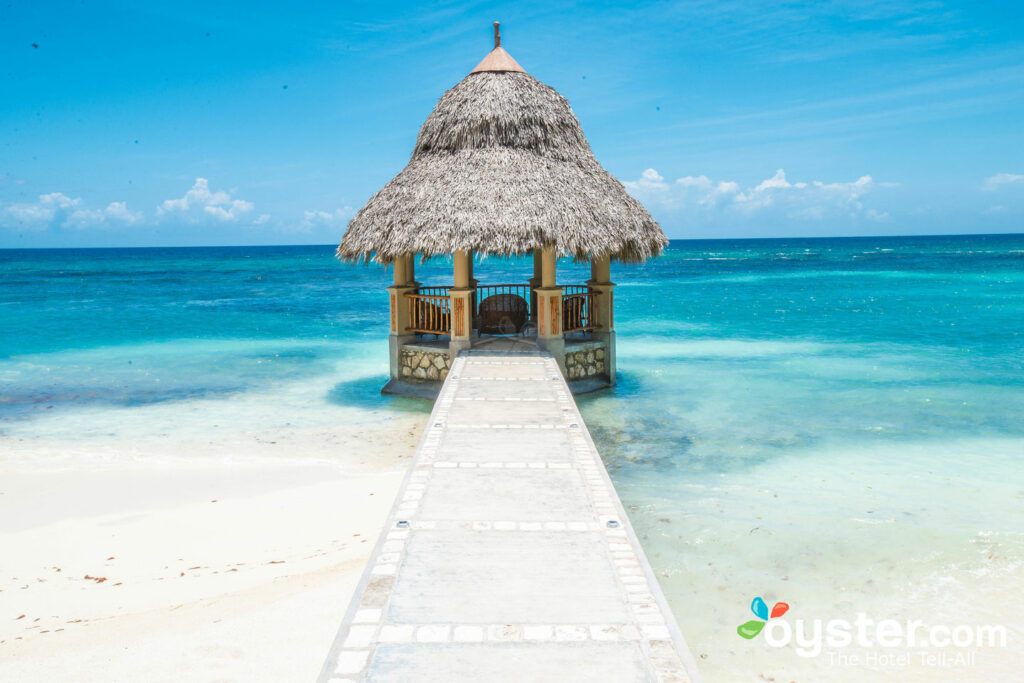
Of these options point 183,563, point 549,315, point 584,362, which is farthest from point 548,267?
point 183,563

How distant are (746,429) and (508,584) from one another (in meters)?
7.37

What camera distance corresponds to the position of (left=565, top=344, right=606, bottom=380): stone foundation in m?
12.1

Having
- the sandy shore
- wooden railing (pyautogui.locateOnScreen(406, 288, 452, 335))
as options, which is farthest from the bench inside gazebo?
the sandy shore

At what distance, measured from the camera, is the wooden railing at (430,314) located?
1229 cm

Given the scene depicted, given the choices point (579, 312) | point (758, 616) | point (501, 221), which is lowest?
point (758, 616)

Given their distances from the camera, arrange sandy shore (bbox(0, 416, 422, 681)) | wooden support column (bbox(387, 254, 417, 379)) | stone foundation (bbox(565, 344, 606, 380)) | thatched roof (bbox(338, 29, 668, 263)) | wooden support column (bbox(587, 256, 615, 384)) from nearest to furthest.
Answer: sandy shore (bbox(0, 416, 422, 681)), thatched roof (bbox(338, 29, 668, 263)), stone foundation (bbox(565, 344, 606, 380)), wooden support column (bbox(387, 254, 417, 379)), wooden support column (bbox(587, 256, 615, 384))

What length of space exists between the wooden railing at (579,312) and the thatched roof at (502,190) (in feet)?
2.25

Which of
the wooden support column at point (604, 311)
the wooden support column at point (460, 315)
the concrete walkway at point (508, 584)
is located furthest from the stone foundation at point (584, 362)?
the concrete walkway at point (508, 584)

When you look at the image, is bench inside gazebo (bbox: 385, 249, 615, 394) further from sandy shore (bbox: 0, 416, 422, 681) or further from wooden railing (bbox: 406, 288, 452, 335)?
sandy shore (bbox: 0, 416, 422, 681)

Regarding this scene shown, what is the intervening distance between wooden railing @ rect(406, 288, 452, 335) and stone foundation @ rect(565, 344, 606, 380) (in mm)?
2031

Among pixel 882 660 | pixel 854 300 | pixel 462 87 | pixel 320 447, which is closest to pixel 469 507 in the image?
pixel 882 660

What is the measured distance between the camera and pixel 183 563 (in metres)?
6.08

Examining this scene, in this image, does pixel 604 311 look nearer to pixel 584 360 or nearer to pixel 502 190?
pixel 584 360

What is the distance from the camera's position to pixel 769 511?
7176mm
